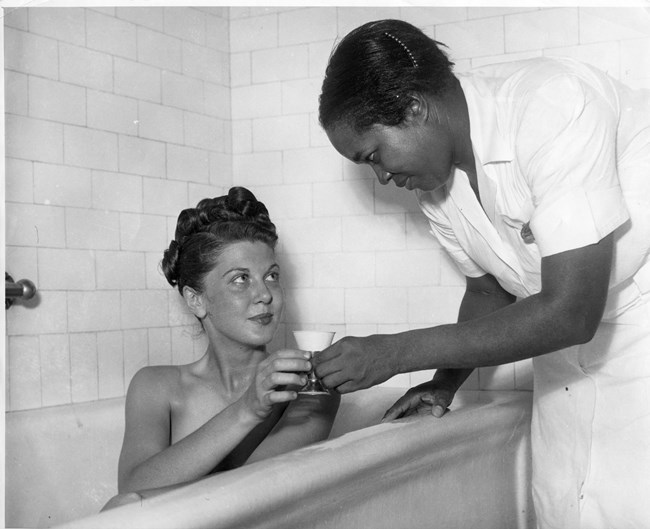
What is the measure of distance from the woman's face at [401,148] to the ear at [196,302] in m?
0.58

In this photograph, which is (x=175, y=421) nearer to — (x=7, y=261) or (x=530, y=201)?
(x=7, y=261)

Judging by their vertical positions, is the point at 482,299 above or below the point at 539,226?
below

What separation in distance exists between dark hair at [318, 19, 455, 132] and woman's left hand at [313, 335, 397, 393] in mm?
354

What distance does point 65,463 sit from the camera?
1777 millimetres

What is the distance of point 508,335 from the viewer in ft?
3.93

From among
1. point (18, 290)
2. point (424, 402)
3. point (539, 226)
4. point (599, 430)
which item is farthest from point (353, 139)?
point (18, 290)

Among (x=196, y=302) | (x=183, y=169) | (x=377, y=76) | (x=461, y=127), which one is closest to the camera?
(x=377, y=76)

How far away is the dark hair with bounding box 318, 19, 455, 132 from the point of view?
1.27 meters

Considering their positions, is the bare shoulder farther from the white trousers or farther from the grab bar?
Answer: the white trousers

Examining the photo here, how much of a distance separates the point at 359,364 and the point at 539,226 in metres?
0.35

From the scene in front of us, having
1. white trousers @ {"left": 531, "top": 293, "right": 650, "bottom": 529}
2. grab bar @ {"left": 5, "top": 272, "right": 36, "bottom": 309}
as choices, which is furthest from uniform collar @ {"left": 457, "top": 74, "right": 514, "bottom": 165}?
grab bar @ {"left": 5, "top": 272, "right": 36, "bottom": 309}

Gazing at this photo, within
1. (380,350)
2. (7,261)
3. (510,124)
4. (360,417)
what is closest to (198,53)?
(7,261)

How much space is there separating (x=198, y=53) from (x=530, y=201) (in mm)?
1421

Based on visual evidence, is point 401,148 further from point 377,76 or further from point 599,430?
point 599,430
